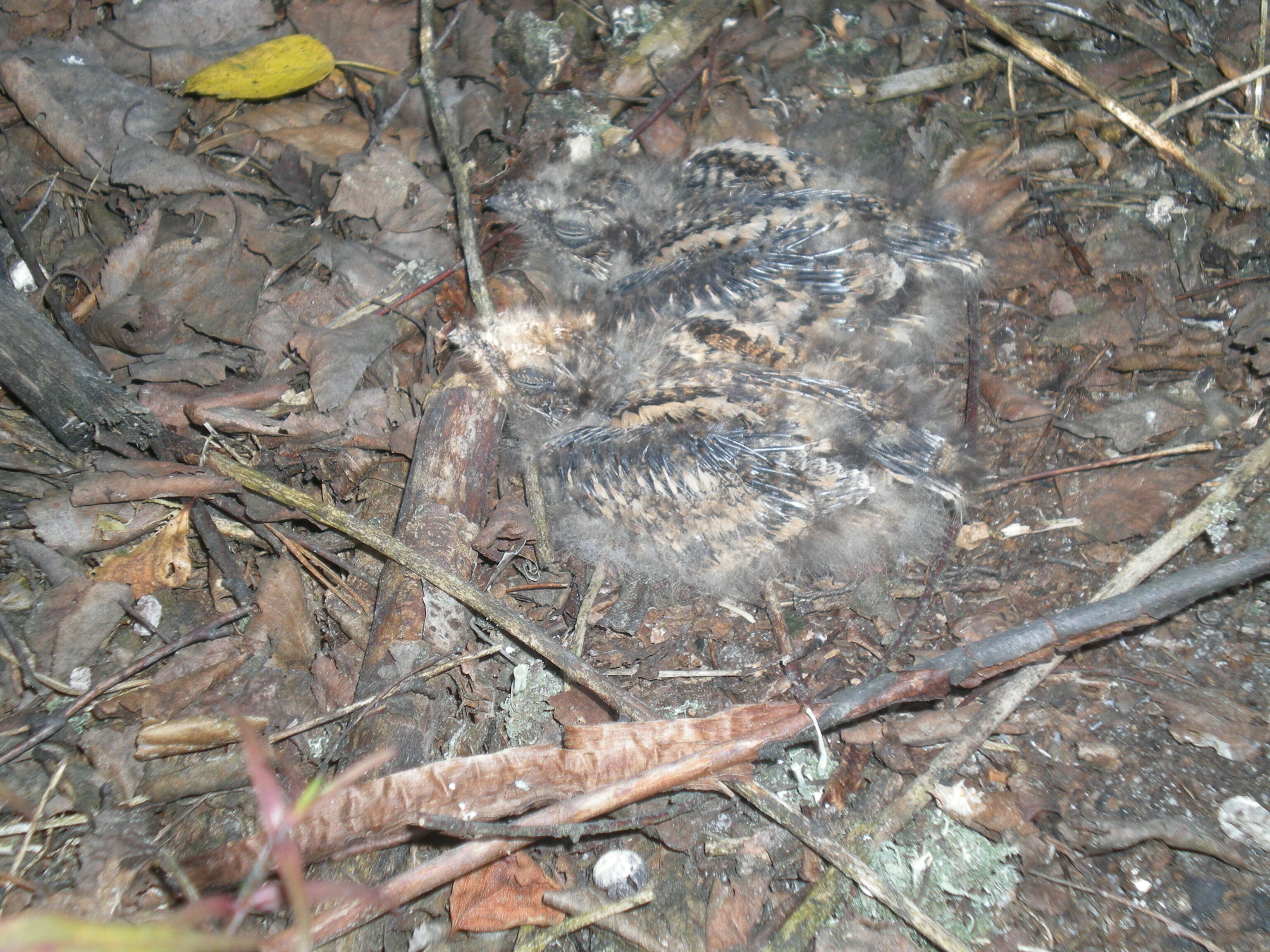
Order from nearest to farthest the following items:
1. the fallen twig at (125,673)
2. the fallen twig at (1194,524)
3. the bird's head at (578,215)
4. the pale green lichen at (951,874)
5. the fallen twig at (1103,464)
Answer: the pale green lichen at (951,874) < the fallen twig at (125,673) < the fallen twig at (1194,524) < the fallen twig at (1103,464) < the bird's head at (578,215)

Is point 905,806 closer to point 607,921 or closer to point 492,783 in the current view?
point 607,921

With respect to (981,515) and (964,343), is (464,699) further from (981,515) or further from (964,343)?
(964,343)

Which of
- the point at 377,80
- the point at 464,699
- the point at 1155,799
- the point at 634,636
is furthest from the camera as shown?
the point at 377,80

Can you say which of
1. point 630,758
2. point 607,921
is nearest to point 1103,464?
point 630,758

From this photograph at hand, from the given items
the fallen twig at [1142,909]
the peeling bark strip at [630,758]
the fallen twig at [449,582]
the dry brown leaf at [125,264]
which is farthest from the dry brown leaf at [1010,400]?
the dry brown leaf at [125,264]

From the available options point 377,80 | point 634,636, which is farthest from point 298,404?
point 377,80

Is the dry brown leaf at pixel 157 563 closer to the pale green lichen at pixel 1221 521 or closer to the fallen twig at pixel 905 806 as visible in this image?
the fallen twig at pixel 905 806
